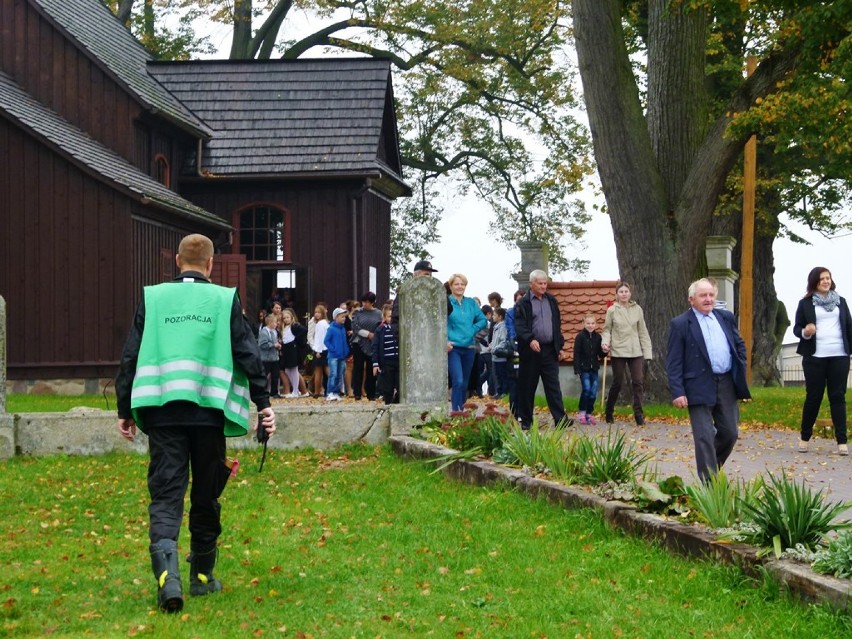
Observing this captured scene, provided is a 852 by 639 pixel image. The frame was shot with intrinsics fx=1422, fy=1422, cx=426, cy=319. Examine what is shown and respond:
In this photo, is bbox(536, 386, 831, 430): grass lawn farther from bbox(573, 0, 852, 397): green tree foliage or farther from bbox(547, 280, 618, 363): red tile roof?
bbox(547, 280, 618, 363): red tile roof

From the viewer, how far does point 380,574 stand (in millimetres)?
8383

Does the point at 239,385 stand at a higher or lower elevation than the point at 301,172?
lower

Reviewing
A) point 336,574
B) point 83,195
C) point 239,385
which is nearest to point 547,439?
point 336,574

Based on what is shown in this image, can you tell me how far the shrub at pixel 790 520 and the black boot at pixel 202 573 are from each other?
2946 mm

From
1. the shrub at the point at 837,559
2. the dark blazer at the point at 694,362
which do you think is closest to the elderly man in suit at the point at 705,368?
the dark blazer at the point at 694,362

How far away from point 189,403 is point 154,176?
81.8 ft

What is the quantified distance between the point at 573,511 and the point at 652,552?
1.42 m

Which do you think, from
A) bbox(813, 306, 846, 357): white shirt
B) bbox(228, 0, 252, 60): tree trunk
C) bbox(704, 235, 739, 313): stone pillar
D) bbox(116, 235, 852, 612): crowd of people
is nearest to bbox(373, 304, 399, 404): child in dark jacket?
bbox(116, 235, 852, 612): crowd of people

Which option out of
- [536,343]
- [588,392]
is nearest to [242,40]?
[588,392]

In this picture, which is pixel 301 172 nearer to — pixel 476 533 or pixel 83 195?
pixel 83 195

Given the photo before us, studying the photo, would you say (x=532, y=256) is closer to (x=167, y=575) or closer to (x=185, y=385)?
(x=185, y=385)

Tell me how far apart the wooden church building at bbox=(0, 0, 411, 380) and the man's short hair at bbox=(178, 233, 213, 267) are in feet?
63.3

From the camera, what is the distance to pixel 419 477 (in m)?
12.4

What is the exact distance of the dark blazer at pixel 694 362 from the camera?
34.1 ft
